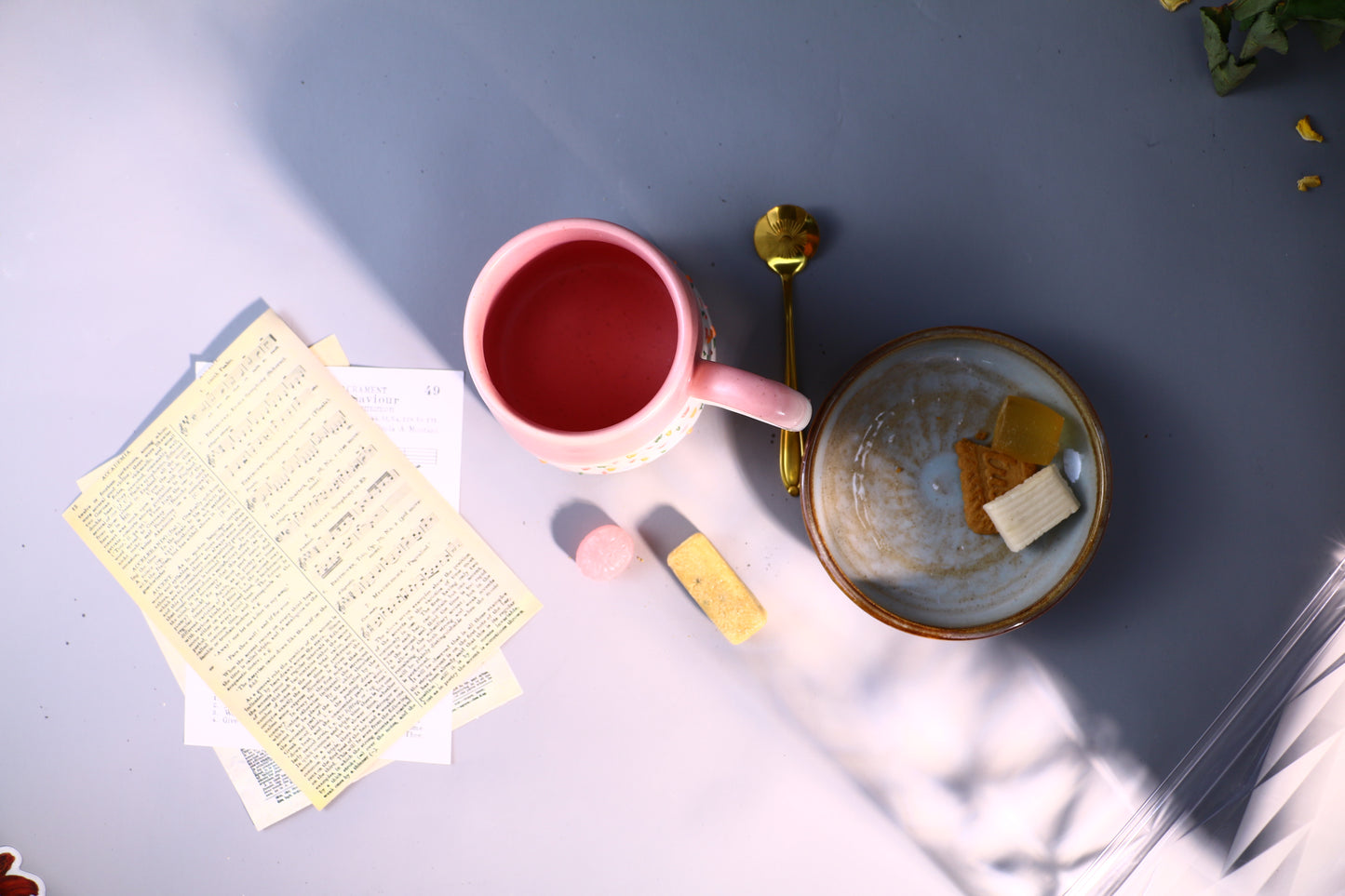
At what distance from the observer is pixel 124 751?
0.78 meters

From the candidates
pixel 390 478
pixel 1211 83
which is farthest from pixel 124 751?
pixel 1211 83

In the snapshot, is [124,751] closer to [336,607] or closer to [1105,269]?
[336,607]

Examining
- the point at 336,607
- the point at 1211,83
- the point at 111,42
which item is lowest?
the point at 1211,83

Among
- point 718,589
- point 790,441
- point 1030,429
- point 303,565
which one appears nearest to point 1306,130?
point 1030,429

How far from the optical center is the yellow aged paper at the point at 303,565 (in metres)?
0.75

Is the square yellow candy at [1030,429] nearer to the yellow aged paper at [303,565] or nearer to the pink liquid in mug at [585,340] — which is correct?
the pink liquid in mug at [585,340]

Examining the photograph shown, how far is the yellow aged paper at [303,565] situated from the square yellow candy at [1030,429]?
47 centimetres

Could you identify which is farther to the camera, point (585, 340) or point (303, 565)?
point (303, 565)

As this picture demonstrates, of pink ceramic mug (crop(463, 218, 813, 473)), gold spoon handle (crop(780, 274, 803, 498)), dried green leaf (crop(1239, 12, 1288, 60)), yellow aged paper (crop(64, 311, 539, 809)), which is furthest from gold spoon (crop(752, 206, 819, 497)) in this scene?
dried green leaf (crop(1239, 12, 1288, 60))

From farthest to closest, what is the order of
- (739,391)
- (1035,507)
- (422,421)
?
(422,421), (1035,507), (739,391)

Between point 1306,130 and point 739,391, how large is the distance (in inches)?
24.2

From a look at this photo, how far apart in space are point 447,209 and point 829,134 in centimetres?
38

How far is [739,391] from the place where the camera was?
1.75ft

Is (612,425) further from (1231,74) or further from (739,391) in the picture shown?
(1231,74)
